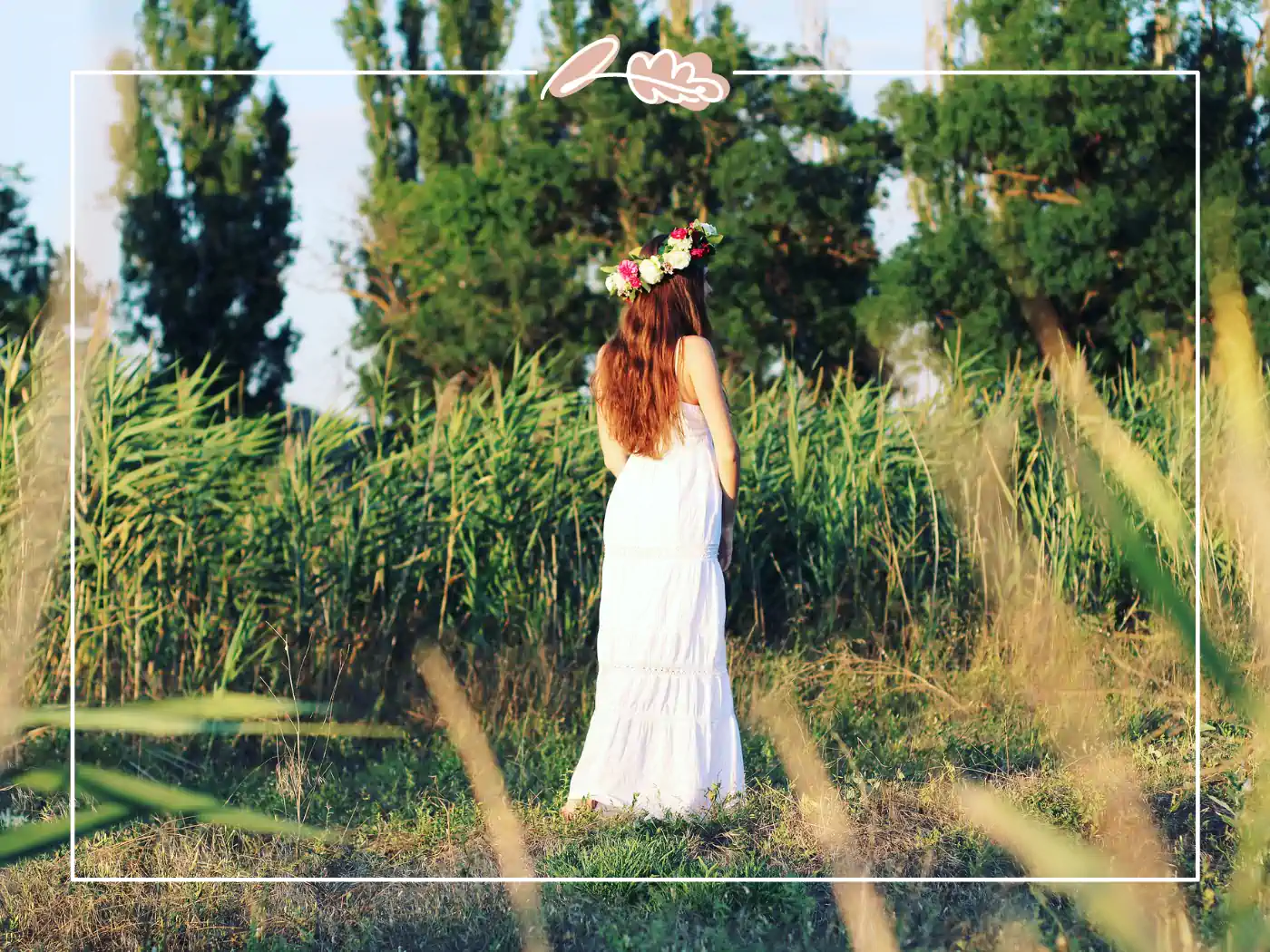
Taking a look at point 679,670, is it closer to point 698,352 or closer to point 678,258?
point 698,352

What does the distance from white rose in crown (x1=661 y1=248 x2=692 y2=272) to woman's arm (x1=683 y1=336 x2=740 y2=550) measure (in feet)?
0.70

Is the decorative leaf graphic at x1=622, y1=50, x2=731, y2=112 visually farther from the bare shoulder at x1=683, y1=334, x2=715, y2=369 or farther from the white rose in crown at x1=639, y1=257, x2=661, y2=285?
the bare shoulder at x1=683, y1=334, x2=715, y2=369

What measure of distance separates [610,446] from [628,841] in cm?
118

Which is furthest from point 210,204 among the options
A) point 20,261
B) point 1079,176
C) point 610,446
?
point 610,446

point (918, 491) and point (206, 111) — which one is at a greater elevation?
point (206, 111)

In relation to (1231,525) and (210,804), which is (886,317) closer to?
(1231,525)

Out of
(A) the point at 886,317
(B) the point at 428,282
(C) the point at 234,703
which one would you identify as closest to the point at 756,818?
(C) the point at 234,703

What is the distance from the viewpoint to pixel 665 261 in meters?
3.77

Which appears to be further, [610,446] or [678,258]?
[610,446]

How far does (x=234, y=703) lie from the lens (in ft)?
2.78

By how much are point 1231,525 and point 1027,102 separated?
7.72 m

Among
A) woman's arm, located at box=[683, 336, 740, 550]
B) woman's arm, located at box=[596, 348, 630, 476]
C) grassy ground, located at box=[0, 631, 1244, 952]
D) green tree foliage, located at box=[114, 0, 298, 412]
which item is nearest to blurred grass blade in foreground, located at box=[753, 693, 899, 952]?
grassy ground, located at box=[0, 631, 1244, 952]

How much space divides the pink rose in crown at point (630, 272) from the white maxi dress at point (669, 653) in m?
0.39

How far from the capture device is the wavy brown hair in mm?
3816
